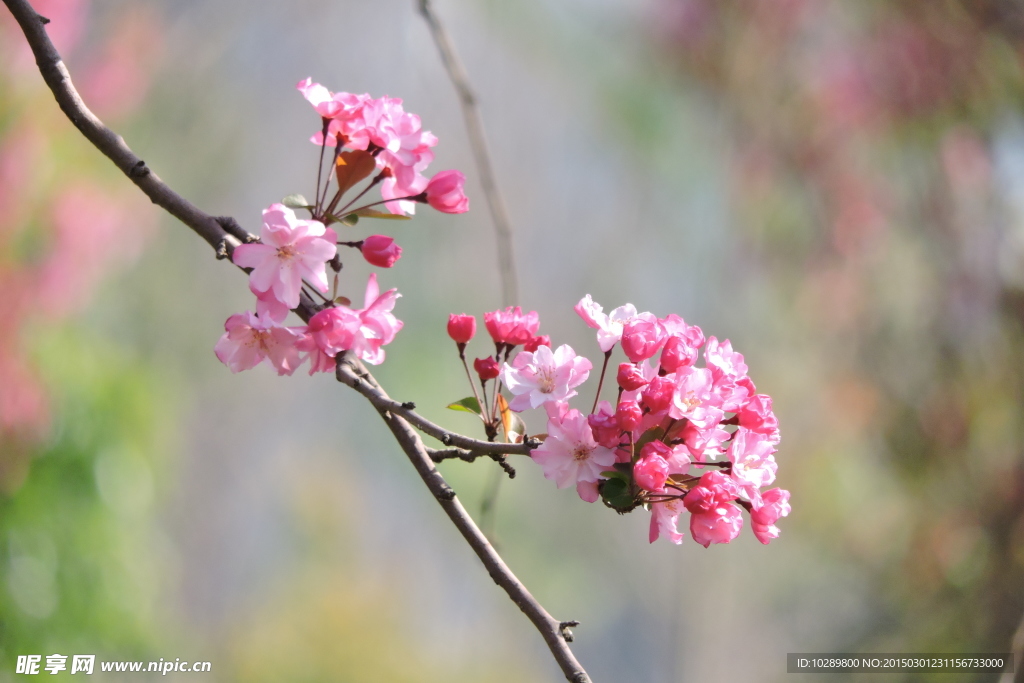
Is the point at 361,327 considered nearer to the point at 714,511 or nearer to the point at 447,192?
the point at 447,192

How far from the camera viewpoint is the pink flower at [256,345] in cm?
48

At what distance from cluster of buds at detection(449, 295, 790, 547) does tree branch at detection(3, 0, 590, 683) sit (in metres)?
0.04

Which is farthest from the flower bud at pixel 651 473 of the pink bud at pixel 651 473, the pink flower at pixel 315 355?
the pink flower at pixel 315 355

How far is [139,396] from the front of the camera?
1.87m

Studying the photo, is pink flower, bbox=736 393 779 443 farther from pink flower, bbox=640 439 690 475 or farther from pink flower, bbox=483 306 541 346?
pink flower, bbox=483 306 541 346

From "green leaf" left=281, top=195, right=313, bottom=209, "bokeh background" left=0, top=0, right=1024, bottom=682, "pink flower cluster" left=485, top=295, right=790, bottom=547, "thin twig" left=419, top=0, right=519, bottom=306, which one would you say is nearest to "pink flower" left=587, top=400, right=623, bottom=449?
"pink flower cluster" left=485, top=295, right=790, bottom=547

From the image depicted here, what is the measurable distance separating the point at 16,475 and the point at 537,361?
5.24 feet

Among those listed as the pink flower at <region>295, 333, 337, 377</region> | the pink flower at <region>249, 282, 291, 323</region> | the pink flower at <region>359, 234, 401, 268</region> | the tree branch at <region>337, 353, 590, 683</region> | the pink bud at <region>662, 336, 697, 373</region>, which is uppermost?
the pink flower at <region>359, 234, 401, 268</region>

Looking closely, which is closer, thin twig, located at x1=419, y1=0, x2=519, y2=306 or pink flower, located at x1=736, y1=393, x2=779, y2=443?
pink flower, located at x1=736, y1=393, x2=779, y2=443

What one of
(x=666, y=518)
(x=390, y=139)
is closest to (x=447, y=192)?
(x=390, y=139)

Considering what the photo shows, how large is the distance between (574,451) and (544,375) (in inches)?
2.2

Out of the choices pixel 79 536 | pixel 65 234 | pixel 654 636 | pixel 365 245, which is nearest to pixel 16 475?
pixel 79 536

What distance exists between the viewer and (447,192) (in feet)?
1.76

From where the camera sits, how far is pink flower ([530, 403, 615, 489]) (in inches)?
18.0
